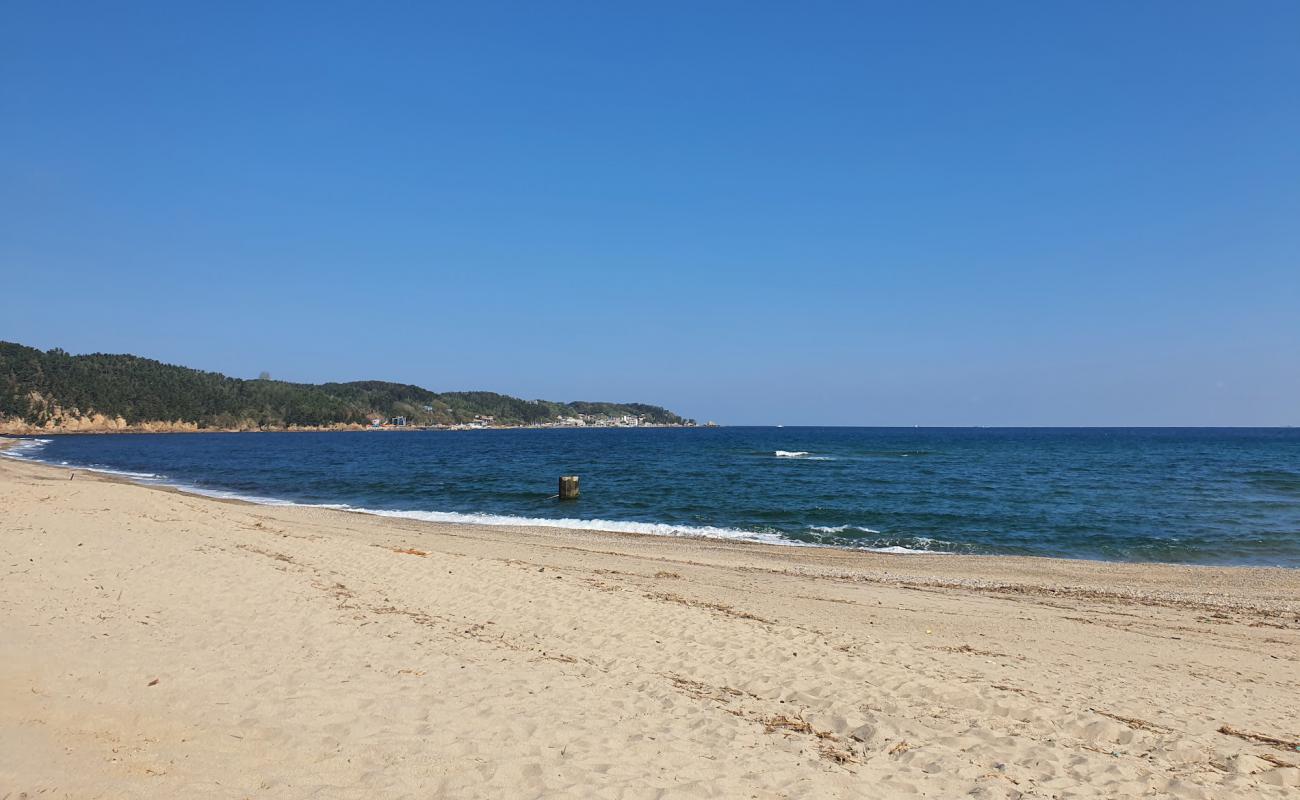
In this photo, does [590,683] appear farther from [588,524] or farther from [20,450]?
[20,450]

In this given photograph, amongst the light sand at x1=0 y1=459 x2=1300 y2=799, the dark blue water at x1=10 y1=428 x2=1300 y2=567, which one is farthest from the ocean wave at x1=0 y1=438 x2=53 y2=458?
the light sand at x1=0 y1=459 x2=1300 y2=799

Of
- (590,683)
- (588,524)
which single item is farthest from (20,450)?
(590,683)

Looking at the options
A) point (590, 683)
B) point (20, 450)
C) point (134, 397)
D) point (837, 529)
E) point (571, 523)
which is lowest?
point (20, 450)

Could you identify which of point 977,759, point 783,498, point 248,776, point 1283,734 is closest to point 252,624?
point 248,776

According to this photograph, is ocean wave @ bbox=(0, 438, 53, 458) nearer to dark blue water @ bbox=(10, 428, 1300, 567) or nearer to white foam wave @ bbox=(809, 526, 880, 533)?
dark blue water @ bbox=(10, 428, 1300, 567)

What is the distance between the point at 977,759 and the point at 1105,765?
41.9 inches

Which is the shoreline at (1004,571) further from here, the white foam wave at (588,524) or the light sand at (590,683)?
the white foam wave at (588,524)

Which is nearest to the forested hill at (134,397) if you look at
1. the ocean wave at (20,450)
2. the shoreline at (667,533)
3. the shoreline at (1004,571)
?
the ocean wave at (20,450)

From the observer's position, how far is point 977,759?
19.8ft

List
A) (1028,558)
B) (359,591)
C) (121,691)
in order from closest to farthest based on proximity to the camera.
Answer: (121,691) → (359,591) → (1028,558)

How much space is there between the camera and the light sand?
544 centimetres

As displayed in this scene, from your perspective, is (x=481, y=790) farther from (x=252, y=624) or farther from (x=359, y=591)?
(x=359, y=591)

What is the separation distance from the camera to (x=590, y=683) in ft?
24.8

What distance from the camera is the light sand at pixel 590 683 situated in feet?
17.8
